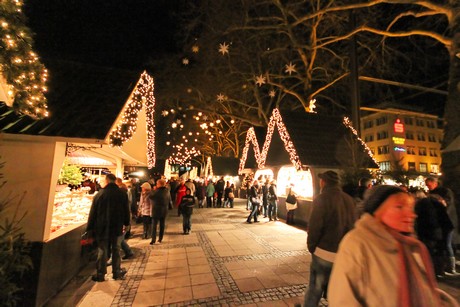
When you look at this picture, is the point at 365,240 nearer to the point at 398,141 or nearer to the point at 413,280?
the point at 413,280

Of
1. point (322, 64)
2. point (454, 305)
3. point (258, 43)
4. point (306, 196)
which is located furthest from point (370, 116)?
point (454, 305)

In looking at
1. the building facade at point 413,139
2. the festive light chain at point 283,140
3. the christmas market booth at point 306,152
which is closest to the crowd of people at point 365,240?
the christmas market booth at point 306,152

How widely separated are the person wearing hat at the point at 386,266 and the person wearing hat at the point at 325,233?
156 centimetres

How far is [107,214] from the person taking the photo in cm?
529

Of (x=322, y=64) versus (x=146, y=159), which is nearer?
(x=146, y=159)

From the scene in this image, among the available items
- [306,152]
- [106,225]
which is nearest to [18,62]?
[106,225]

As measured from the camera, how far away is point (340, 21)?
14.7 metres

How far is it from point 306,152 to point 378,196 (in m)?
9.68

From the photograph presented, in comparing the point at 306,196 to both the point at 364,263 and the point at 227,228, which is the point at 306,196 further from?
the point at 364,263

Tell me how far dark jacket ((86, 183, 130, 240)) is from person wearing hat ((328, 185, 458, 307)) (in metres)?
4.76

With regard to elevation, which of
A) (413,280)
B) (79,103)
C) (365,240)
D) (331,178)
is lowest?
(413,280)

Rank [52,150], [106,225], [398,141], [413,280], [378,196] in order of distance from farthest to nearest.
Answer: [398,141]
[106,225]
[52,150]
[378,196]
[413,280]

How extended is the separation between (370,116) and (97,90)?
6857cm

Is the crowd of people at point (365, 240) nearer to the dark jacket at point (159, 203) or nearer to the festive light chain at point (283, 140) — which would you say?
the dark jacket at point (159, 203)
